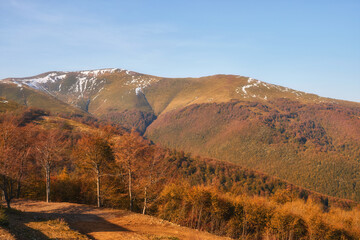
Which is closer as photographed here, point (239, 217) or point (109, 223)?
point (109, 223)

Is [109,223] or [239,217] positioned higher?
[109,223]

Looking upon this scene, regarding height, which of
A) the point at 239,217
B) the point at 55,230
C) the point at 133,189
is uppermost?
the point at 55,230

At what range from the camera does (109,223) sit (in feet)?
83.0

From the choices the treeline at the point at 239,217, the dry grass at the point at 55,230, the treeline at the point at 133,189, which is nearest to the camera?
the dry grass at the point at 55,230

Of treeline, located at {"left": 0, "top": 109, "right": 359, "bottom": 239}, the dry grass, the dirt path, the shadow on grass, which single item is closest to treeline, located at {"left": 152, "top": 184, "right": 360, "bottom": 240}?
treeline, located at {"left": 0, "top": 109, "right": 359, "bottom": 239}

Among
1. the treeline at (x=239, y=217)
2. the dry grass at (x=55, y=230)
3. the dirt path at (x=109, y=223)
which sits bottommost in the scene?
the treeline at (x=239, y=217)

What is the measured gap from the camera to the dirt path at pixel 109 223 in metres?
22.3

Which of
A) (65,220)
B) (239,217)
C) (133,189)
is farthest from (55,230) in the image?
(239,217)

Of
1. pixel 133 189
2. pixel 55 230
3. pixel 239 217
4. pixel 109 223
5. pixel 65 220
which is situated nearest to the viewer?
pixel 55 230

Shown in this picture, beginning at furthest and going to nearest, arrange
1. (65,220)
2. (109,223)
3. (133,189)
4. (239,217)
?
1. (239,217)
2. (133,189)
3. (109,223)
4. (65,220)

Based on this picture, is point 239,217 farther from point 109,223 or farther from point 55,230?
point 55,230

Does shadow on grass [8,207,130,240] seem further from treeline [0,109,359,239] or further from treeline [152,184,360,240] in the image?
treeline [152,184,360,240]

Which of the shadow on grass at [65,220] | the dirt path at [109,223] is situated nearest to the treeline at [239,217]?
the dirt path at [109,223]

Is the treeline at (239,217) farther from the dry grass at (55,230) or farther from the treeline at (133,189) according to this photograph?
the dry grass at (55,230)
